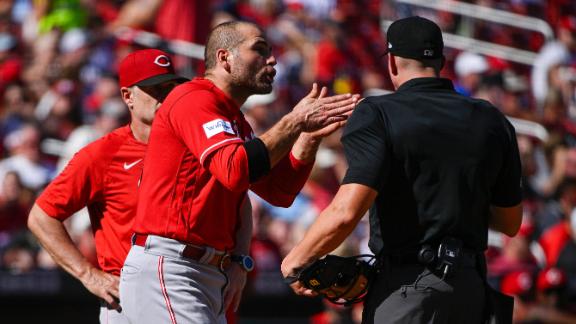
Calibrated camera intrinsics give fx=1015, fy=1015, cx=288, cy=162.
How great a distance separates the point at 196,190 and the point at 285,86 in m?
6.81

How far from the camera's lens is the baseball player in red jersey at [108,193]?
16.1ft

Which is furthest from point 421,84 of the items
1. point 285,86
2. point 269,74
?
point 285,86

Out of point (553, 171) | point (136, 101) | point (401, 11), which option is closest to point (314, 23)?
point (401, 11)

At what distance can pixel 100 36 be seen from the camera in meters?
10.6

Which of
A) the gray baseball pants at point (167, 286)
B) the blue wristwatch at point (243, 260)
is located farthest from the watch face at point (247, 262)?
the gray baseball pants at point (167, 286)

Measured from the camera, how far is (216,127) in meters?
4.16

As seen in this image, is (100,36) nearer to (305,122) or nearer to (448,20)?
(448,20)

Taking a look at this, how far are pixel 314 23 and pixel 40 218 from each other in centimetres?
674

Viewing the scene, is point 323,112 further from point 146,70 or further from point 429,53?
point 146,70

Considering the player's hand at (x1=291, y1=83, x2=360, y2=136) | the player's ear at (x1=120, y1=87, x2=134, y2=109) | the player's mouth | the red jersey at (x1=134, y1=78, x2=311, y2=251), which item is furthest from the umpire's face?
the player's ear at (x1=120, y1=87, x2=134, y2=109)

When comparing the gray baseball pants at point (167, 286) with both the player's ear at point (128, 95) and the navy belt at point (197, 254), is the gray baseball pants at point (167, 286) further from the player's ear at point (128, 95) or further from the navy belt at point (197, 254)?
the player's ear at point (128, 95)

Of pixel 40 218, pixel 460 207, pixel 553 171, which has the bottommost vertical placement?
pixel 553 171

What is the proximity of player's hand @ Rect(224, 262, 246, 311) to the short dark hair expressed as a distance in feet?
3.03

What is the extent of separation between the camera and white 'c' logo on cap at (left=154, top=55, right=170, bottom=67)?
17.0ft
